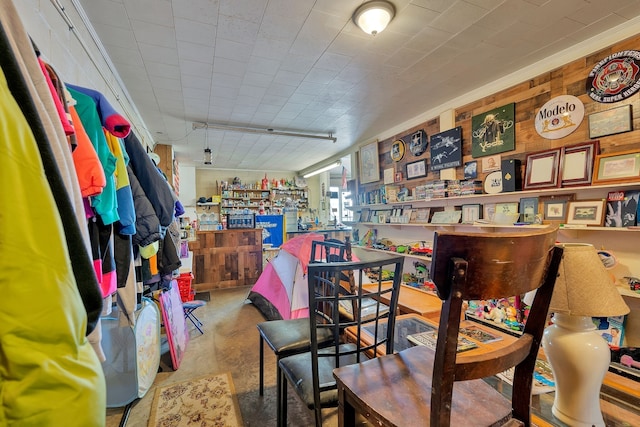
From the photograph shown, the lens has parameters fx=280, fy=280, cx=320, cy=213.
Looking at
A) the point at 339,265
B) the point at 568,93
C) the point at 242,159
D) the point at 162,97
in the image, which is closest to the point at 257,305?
the point at 162,97

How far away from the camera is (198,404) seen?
2043 millimetres

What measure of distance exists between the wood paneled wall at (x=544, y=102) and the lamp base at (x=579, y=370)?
1870 mm

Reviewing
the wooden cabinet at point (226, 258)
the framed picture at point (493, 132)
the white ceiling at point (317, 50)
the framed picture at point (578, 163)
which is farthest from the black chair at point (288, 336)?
the wooden cabinet at point (226, 258)

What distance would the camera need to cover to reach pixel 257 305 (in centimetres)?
407

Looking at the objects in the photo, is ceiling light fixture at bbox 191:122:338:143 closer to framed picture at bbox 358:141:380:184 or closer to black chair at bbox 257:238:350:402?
framed picture at bbox 358:141:380:184

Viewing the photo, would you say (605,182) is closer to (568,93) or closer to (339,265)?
(568,93)

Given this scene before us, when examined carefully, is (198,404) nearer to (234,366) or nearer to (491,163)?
(234,366)

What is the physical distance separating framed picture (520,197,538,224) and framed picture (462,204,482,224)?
0.46 meters

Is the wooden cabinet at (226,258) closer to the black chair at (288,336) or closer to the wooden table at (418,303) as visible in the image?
the wooden table at (418,303)

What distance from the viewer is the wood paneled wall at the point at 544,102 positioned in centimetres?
200

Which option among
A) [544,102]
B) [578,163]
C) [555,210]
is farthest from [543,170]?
[544,102]

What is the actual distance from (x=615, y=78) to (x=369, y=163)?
121 inches

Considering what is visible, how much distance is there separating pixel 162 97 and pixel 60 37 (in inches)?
61.7

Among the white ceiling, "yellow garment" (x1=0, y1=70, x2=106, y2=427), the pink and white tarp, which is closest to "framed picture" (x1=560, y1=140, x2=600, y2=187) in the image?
the white ceiling
